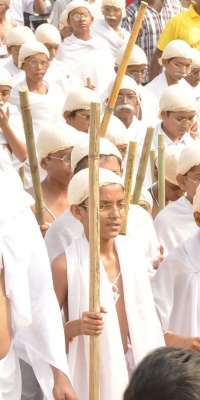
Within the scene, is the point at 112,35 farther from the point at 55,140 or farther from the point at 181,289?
the point at 181,289

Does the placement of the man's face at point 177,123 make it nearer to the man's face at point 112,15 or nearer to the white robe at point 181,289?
the white robe at point 181,289

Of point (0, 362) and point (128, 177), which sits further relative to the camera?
point (128, 177)

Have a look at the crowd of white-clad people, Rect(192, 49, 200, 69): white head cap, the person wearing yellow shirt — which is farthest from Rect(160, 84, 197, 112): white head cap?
the person wearing yellow shirt

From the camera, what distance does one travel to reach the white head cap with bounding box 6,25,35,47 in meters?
10.5

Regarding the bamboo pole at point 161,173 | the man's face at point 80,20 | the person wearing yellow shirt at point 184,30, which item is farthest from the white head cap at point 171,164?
the man's face at point 80,20

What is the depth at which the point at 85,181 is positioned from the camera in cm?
498

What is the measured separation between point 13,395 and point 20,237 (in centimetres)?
71

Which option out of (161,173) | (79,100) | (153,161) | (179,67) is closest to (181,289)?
(161,173)

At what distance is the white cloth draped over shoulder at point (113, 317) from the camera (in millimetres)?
4781

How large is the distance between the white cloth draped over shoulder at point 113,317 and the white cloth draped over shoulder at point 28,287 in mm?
380

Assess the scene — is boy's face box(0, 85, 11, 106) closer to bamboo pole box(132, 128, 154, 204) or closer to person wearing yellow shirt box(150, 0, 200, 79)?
bamboo pole box(132, 128, 154, 204)

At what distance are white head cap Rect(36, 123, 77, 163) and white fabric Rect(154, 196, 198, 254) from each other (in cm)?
71

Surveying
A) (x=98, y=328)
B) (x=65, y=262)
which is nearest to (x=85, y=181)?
(x=65, y=262)

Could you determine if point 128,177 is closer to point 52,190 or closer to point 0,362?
point 52,190
